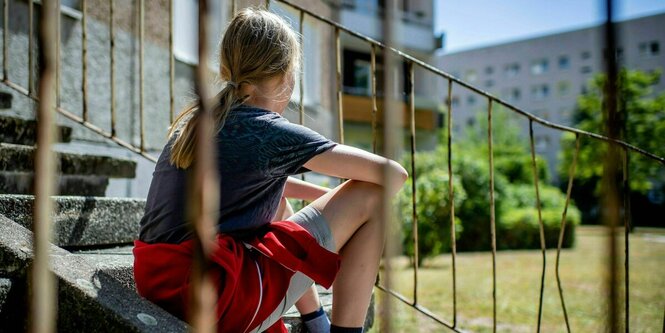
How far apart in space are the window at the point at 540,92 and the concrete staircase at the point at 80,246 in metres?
48.0

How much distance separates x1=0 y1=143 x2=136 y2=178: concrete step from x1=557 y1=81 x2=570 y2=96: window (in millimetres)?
46905

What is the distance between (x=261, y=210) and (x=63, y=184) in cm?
136

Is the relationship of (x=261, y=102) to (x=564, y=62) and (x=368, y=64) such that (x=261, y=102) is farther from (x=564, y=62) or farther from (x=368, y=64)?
(x=564, y=62)

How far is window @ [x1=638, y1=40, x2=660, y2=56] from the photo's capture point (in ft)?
136

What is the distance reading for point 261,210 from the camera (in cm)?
180

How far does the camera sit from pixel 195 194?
33.5 inches

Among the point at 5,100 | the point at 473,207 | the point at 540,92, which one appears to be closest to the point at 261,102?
the point at 5,100

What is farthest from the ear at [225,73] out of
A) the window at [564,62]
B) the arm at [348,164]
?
the window at [564,62]

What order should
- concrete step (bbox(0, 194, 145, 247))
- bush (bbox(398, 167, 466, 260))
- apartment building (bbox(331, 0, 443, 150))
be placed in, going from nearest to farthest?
concrete step (bbox(0, 194, 145, 247)) → bush (bbox(398, 167, 466, 260)) → apartment building (bbox(331, 0, 443, 150))

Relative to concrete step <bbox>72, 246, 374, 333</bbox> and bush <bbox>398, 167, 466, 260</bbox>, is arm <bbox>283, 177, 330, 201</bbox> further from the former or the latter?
bush <bbox>398, 167, 466, 260</bbox>

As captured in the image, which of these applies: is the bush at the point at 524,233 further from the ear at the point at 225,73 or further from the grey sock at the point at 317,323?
the ear at the point at 225,73

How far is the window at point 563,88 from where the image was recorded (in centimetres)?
4588

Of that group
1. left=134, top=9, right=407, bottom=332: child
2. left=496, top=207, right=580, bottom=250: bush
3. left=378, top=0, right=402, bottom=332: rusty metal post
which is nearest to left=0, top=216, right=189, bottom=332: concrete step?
left=134, top=9, right=407, bottom=332: child

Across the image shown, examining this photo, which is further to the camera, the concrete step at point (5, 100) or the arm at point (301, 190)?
the concrete step at point (5, 100)
